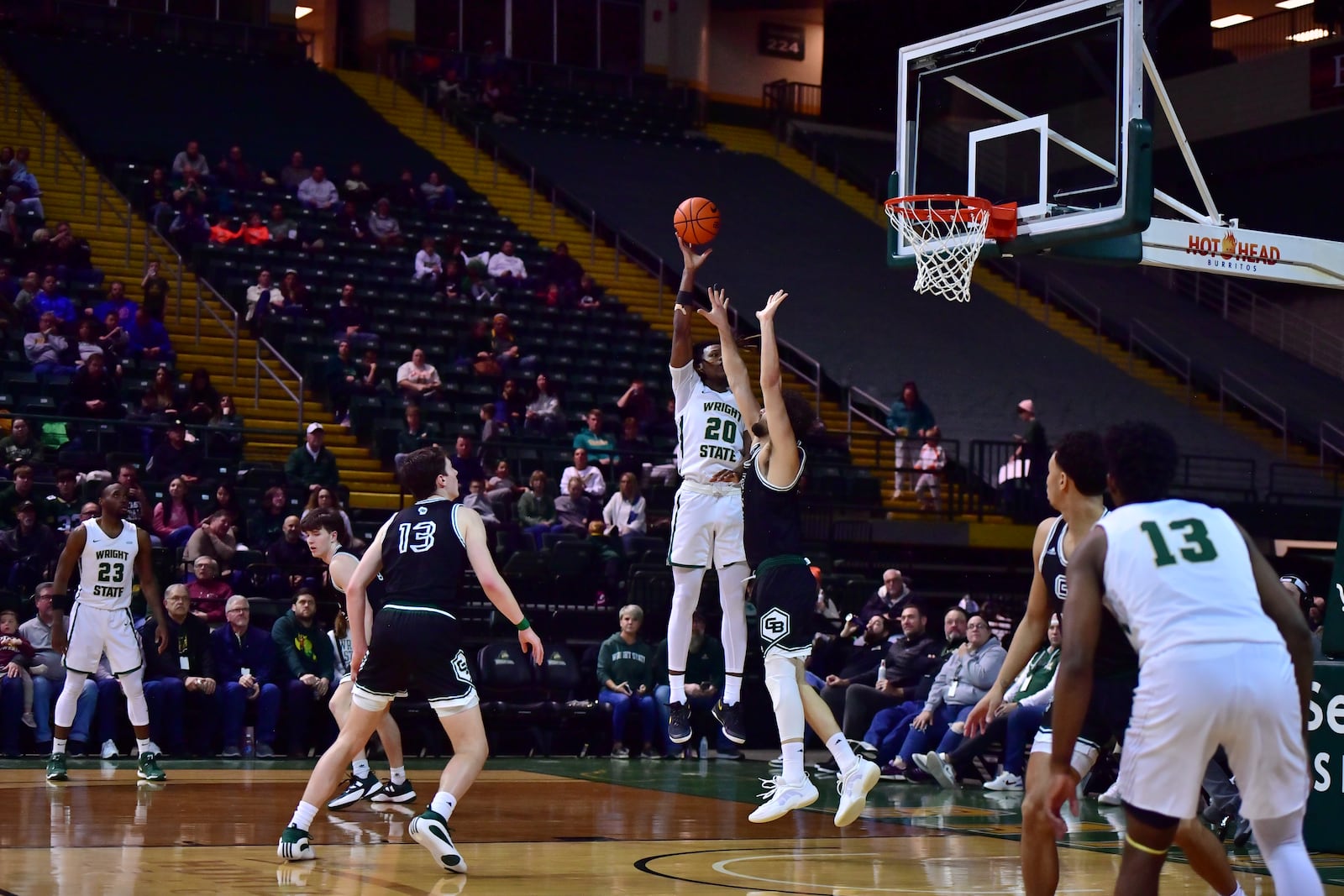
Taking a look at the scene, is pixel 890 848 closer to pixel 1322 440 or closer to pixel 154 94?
pixel 1322 440

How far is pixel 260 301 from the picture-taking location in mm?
21250

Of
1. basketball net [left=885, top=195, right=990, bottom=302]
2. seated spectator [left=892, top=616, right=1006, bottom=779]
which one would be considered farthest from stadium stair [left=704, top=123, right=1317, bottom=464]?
basketball net [left=885, top=195, right=990, bottom=302]

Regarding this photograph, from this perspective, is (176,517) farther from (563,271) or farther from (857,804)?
(563,271)

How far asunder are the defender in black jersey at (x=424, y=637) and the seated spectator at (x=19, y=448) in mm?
9687

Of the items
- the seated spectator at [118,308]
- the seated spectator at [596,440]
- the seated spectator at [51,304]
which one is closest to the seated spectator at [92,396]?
the seated spectator at [51,304]

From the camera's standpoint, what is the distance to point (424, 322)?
22.3 metres

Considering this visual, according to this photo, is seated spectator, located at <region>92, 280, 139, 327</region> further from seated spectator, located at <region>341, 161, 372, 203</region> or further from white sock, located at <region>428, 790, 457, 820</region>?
white sock, located at <region>428, 790, 457, 820</region>

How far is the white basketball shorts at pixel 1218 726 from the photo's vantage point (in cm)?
459

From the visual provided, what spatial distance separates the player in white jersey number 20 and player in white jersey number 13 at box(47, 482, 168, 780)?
4.24 m

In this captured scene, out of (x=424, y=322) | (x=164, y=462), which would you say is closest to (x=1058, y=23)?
(x=164, y=462)

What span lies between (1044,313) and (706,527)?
66.6ft

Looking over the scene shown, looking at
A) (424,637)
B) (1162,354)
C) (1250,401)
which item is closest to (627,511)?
(424,637)

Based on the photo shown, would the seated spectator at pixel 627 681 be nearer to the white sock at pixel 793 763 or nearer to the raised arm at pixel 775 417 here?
the white sock at pixel 793 763

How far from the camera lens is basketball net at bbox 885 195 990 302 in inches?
413
